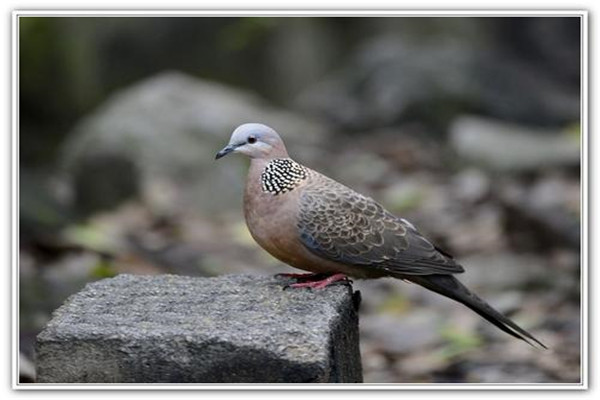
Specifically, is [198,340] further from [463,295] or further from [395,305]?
[395,305]

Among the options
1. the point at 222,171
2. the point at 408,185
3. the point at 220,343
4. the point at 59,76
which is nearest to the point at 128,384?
the point at 220,343

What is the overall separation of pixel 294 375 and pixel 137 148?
640 cm

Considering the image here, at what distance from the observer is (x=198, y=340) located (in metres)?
4.39

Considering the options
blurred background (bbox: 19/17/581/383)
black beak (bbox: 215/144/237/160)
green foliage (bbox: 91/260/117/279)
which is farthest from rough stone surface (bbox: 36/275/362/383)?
green foliage (bbox: 91/260/117/279)

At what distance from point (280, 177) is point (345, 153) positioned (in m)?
7.17

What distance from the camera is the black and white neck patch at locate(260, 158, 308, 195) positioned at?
5.00 metres

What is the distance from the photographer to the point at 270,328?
14.6 feet

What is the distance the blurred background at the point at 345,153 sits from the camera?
7.68 metres

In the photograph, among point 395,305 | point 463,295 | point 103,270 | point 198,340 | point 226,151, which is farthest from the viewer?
point 395,305

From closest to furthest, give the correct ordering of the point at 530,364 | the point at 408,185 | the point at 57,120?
the point at 530,364, the point at 408,185, the point at 57,120

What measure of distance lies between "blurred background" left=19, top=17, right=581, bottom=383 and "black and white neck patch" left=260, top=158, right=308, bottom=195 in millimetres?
1536

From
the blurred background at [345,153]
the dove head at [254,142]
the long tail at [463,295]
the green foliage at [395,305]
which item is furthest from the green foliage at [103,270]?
the long tail at [463,295]

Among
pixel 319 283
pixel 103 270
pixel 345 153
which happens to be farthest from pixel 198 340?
pixel 345 153

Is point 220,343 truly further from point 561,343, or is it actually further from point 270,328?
point 561,343
